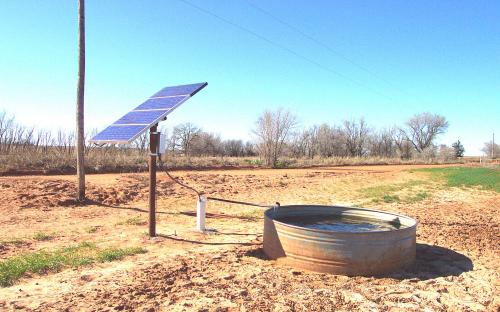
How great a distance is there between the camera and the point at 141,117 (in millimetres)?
7773

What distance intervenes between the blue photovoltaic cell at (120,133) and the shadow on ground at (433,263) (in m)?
2.76

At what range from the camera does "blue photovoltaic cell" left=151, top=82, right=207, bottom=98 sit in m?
7.93

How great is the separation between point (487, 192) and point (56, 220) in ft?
53.1

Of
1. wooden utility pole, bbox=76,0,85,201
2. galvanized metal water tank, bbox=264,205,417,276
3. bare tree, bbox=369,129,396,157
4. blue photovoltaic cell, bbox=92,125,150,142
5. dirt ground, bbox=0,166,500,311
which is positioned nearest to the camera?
dirt ground, bbox=0,166,500,311

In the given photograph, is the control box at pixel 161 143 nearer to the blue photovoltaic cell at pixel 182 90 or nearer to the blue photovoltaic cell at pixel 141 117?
the blue photovoltaic cell at pixel 141 117

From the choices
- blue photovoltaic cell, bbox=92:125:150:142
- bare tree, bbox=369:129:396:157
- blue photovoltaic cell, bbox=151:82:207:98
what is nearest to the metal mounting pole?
blue photovoltaic cell, bbox=92:125:150:142

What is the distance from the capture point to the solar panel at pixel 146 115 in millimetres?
7062

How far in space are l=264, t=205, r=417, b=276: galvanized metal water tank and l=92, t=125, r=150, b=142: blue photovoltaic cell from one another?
2748mm

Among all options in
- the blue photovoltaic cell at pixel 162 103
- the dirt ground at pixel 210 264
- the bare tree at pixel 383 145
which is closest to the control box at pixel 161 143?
the blue photovoltaic cell at pixel 162 103

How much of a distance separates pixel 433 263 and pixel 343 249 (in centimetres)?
192

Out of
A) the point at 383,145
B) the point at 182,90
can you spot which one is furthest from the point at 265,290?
the point at 383,145

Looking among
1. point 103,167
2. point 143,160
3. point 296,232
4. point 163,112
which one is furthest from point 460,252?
point 143,160

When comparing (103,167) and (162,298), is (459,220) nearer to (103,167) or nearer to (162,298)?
(162,298)

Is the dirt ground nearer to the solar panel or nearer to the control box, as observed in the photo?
the control box
